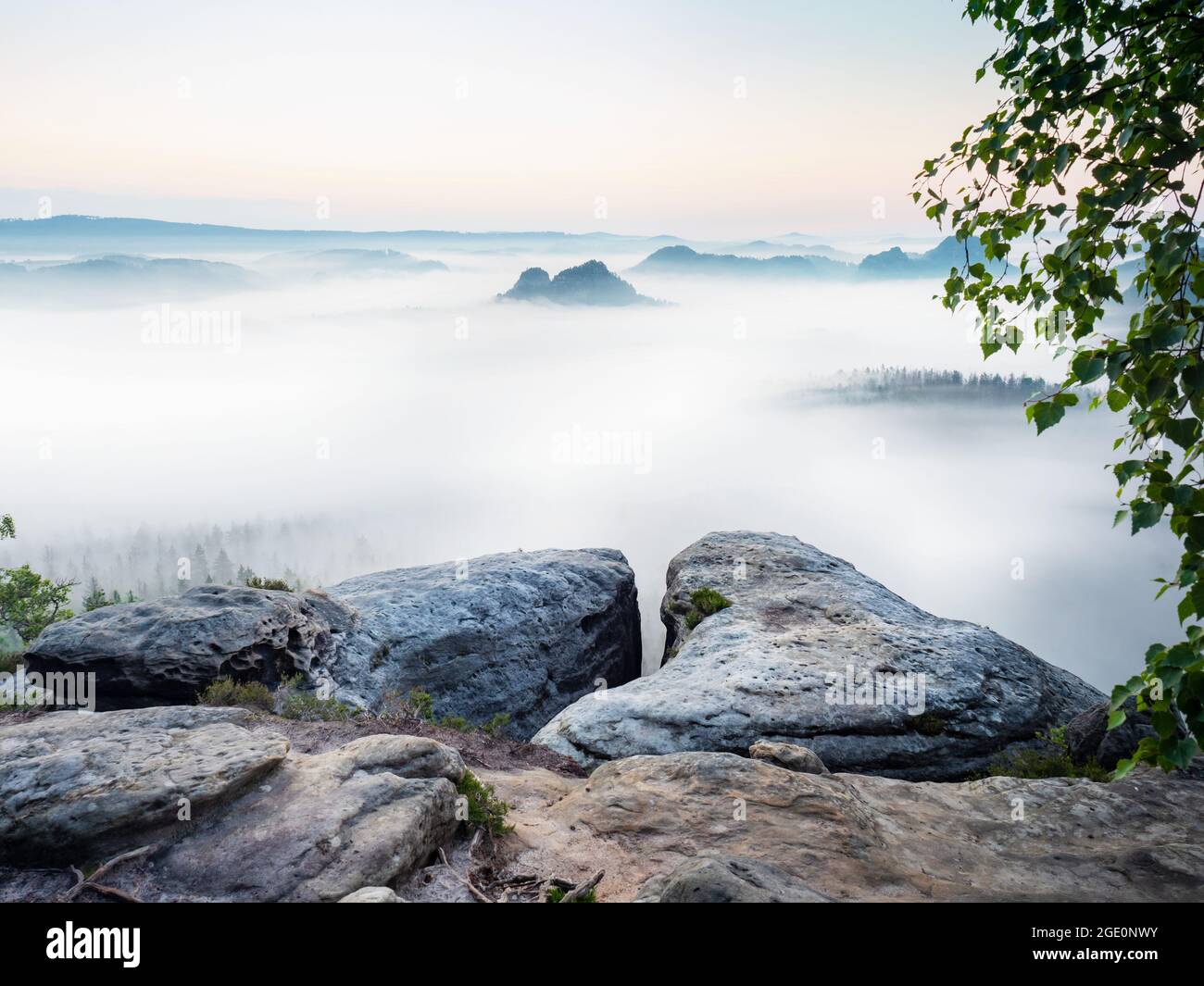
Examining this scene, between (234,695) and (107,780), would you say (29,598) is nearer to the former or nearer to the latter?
(234,695)

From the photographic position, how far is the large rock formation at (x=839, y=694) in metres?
15.2

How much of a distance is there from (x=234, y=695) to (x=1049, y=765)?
16.5 meters

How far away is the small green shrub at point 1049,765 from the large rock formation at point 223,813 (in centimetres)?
1127

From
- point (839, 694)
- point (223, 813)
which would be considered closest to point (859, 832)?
point (839, 694)

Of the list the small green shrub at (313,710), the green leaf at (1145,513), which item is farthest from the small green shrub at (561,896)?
the small green shrub at (313,710)

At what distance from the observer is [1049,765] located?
1407 cm

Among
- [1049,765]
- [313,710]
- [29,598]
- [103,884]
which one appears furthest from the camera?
[29,598]

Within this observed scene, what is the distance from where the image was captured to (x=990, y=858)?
10.0m

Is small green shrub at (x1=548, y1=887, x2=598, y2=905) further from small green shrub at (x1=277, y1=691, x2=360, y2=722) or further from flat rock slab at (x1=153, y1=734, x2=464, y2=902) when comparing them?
small green shrub at (x1=277, y1=691, x2=360, y2=722)

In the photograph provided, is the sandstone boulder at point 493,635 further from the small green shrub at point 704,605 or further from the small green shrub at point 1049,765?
the small green shrub at point 1049,765

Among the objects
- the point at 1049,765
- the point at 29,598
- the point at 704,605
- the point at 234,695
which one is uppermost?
the point at 234,695
